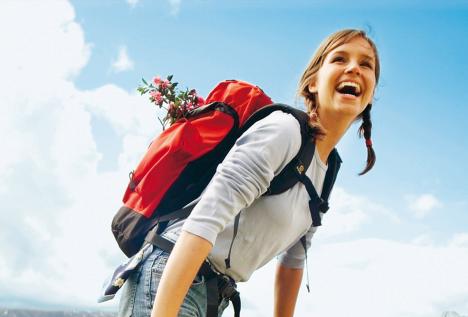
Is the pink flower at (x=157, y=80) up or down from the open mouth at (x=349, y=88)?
down

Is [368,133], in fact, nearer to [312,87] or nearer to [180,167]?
[312,87]

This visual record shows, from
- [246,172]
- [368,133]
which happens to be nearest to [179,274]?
[246,172]

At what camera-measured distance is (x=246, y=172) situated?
3096 millimetres

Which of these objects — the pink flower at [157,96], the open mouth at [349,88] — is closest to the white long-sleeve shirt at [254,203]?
the open mouth at [349,88]

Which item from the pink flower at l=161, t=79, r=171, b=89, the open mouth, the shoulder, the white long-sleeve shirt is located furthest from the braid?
the pink flower at l=161, t=79, r=171, b=89

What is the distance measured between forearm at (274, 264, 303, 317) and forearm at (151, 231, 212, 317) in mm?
1980

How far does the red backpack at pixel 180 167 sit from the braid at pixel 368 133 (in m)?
1.22

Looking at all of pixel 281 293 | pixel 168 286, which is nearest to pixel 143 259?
pixel 168 286

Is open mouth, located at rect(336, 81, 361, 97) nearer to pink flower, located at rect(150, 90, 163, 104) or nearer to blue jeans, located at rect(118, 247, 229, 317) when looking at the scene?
pink flower, located at rect(150, 90, 163, 104)

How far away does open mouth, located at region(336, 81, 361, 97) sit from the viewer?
387 cm

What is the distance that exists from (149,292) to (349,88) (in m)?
2.03

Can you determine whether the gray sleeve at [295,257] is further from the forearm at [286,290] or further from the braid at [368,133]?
the braid at [368,133]

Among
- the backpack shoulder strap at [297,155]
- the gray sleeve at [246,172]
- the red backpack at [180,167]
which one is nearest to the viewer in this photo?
the gray sleeve at [246,172]

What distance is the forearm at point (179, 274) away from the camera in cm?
279
